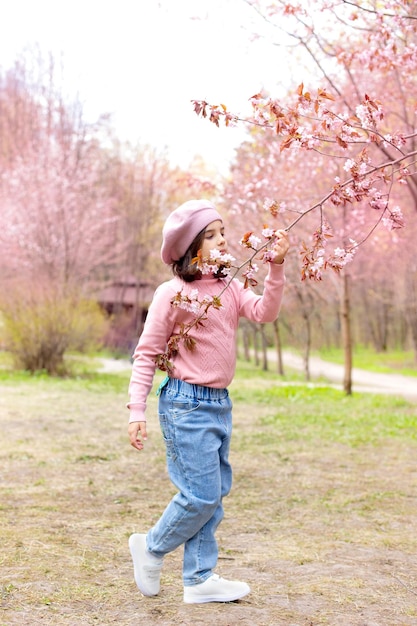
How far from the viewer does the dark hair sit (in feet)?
10.0

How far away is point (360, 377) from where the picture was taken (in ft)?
69.7

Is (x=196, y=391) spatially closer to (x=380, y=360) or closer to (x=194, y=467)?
(x=194, y=467)

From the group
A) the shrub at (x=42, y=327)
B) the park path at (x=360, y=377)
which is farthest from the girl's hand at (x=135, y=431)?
the shrub at (x=42, y=327)

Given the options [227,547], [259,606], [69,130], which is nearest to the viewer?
[259,606]

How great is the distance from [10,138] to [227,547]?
27919mm

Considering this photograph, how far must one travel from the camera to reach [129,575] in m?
3.46

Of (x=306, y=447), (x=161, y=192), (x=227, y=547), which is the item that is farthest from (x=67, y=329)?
(x=161, y=192)

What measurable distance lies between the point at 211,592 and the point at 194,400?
730 millimetres

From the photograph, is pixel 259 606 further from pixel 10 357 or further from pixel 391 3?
pixel 10 357

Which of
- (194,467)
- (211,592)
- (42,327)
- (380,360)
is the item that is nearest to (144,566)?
(211,592)

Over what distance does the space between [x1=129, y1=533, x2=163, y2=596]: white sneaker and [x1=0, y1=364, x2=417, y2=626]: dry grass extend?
5 cm

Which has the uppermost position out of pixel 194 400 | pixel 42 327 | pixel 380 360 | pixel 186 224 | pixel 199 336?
pixel 186 224

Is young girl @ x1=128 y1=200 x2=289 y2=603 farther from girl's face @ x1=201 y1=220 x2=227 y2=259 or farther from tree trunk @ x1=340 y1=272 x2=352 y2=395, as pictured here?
tree trunk @ x1=340 y1=272 x2=352 y2=395

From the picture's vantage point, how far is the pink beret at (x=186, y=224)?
3031 millimetres
